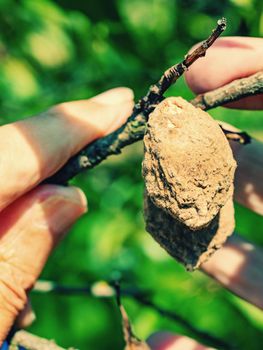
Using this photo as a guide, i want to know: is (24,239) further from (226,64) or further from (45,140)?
(226,64)

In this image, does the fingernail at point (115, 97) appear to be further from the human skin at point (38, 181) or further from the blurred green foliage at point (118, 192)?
the blurred green foliage at point (118, 192)

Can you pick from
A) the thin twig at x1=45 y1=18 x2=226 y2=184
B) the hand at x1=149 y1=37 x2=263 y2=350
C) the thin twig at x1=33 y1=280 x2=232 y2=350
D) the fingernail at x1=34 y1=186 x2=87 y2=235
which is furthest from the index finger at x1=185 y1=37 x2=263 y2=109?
the thin twig at x1=33 y1=280 x2=232 y2=350

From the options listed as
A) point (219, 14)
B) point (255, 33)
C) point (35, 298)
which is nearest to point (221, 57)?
point (255, 33)

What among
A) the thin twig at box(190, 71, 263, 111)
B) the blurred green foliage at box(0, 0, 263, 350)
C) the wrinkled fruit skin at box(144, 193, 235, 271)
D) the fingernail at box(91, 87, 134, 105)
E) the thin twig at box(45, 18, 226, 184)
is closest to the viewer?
the thin twig at box(45, 18, 226, 184)

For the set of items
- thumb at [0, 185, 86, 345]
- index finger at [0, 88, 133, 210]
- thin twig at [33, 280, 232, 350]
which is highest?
index finger at [0, 88, 133, 210]

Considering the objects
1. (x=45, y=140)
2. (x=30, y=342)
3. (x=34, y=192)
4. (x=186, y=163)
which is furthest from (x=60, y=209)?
(x=186, y=163)

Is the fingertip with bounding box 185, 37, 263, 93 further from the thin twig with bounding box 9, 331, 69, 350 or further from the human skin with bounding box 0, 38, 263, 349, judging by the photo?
the thin twig with bounding box 9, 331, 69, 350
